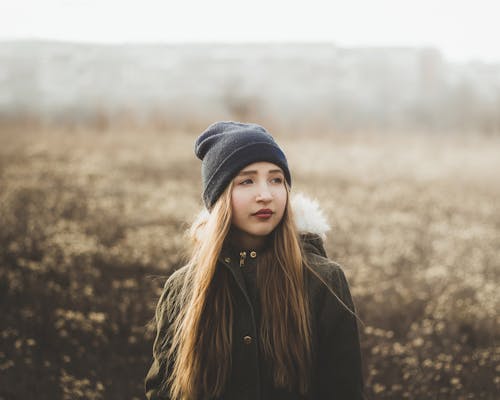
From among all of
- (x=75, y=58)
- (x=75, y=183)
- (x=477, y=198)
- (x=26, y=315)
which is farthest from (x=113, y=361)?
(x=477, y=198)

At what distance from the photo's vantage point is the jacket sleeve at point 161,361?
7.11 ft

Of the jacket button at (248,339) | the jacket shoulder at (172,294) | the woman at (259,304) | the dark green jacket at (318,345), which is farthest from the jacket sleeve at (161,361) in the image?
the jacket button at (248,339)

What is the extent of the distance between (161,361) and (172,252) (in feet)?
10.1

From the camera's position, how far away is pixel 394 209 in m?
7.04

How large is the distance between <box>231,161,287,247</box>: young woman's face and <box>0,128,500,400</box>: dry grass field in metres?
1.92

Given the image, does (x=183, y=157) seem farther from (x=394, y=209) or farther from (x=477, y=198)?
(x=477, y=198)

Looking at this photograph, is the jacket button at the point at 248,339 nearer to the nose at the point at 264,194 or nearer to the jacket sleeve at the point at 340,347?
the jacket sleeve at the point at 340,347

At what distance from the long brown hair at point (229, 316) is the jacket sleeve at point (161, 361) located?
6.9 inches

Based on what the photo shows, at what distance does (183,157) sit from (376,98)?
5.32m

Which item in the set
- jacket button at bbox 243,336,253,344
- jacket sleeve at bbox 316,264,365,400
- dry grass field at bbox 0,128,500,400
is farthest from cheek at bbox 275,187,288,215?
dry grass field at bbox 0,128,500,400

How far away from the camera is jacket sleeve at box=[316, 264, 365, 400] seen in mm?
1930

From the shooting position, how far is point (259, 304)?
1.98 metres

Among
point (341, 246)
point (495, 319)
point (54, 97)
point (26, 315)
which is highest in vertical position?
point (54, 97)

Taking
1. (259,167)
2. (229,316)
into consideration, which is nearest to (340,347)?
(229,316)
